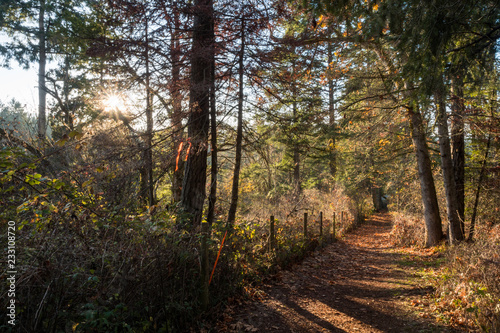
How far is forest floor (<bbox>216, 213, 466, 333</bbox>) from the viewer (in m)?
4.21

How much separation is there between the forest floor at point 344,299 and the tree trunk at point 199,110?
7.77 feet

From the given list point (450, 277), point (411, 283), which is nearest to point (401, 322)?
point (450, 277)

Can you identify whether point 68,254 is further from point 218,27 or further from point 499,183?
point 499,183

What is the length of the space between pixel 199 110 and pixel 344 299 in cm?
529

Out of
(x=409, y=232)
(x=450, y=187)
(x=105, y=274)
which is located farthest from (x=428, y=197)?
(x=105, y=274)

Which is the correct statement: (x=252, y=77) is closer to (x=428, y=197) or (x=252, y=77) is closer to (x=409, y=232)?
(x=428, y=197)

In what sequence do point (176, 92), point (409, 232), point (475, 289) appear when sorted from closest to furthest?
point (475, 289) → point (176, 92) → point (409, 232)

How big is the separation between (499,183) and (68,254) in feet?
35.2

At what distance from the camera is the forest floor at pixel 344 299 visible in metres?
4.21

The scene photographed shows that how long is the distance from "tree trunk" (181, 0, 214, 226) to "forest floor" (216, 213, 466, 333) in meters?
2.37

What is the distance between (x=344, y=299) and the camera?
213 inches

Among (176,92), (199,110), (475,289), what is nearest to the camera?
(475,289)

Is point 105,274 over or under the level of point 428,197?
under

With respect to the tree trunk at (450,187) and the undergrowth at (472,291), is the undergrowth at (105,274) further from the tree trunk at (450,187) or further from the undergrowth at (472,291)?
the tree trunk at (450,187)
